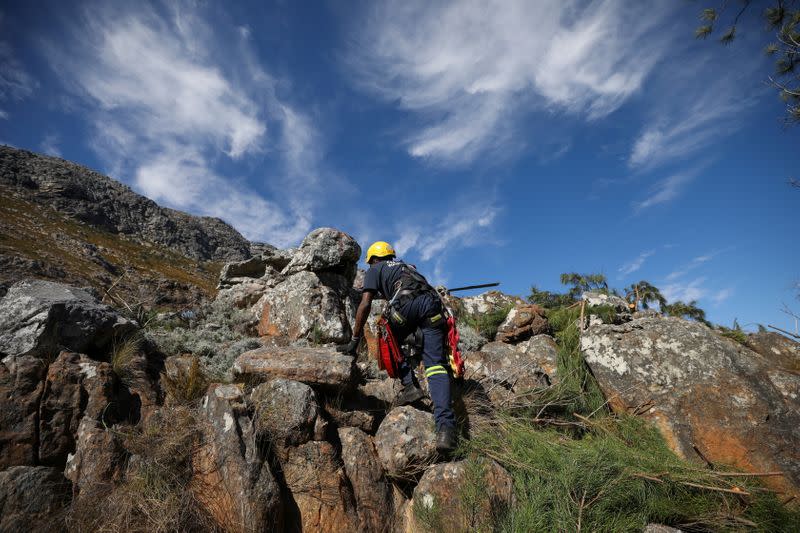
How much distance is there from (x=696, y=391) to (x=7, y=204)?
7732 centimetres

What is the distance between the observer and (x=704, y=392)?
480 cm

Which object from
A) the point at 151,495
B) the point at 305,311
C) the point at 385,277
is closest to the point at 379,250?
the point at 385,277

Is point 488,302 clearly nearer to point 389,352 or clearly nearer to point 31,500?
point 389,352

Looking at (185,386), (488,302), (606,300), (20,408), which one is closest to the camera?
(20,408)

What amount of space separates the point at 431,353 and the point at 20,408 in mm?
4332

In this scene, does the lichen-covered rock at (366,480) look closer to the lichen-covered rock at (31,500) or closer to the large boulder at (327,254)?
the lichen-covered rock at (31,500)

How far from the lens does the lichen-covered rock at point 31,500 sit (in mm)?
2842

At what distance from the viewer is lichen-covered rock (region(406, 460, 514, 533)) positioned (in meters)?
3.42

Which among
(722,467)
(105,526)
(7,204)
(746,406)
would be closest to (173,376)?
(105,526)

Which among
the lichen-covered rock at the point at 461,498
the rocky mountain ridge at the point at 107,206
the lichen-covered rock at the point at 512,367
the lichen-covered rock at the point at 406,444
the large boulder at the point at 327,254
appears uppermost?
the rocky mountain ridge at the point at 107,206

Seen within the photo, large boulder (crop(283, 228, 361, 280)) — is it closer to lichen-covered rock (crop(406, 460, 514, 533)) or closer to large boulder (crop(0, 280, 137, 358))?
large boulder (crop(0, 280, 137, 358))

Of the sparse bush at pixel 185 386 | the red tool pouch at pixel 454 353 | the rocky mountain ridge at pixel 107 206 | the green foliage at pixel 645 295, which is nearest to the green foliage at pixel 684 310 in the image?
the green foliage at pixel 645 295

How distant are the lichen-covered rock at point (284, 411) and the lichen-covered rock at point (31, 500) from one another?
1.60 m

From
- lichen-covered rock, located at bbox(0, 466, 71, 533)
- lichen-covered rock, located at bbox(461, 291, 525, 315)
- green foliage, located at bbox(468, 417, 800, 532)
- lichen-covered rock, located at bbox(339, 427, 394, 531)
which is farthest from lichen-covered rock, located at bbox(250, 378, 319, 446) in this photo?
lichen-covered rock, located at bbox(461, 291, 525, 315)
